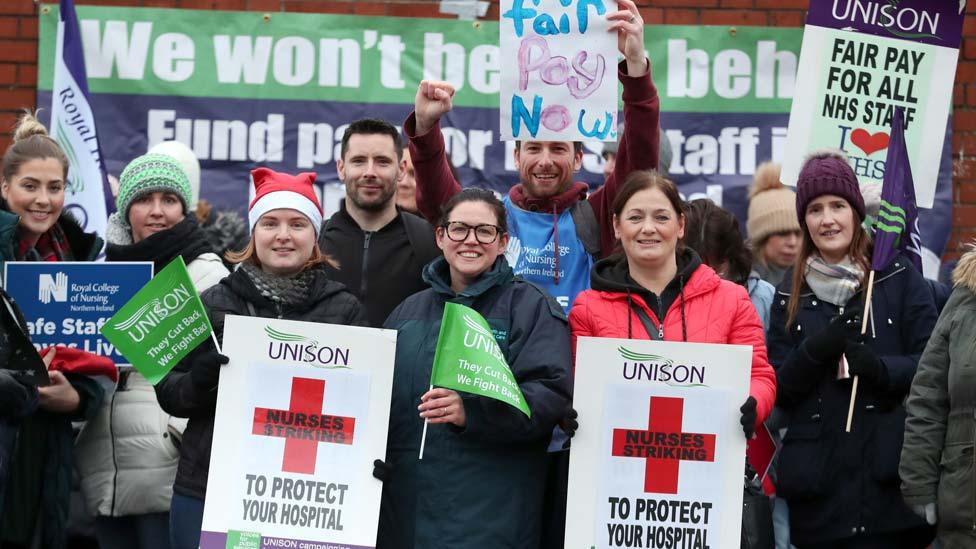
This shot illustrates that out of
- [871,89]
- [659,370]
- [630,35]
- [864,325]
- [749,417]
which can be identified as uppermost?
[871,89]

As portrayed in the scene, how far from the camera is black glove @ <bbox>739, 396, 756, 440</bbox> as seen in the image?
3738 millimetres

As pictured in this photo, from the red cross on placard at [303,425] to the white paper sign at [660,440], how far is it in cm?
71

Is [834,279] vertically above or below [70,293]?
above

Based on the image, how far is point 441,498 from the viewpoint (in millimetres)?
3770

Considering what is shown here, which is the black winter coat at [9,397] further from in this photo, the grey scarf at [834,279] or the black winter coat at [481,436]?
the grey scarf at [834,279]

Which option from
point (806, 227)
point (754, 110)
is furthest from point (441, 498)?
point (754, 110)

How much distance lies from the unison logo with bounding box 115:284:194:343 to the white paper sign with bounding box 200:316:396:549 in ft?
0.52

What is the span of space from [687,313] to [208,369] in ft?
4.82

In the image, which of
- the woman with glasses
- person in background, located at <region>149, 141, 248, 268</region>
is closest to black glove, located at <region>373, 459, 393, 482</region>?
the woman with glasses

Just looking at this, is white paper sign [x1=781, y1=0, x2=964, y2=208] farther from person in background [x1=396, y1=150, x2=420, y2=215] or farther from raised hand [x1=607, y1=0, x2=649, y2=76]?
person in background [x1=396, y1=150, x2=420, y2=215]

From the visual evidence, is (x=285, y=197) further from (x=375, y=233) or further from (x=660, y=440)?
(x=660, y=440)

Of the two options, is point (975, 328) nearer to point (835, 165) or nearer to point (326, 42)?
point (835, 165)

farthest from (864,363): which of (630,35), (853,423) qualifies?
(630,35)

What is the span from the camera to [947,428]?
414 centimetres
